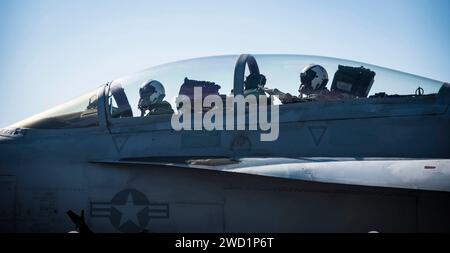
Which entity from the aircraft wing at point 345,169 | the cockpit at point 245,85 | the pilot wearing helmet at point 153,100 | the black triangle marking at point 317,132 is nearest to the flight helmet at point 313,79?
the cockpit at point 245,85

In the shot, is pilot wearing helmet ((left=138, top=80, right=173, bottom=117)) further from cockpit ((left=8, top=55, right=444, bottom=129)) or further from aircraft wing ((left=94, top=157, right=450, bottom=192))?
aircraft wing ((left=94, top=157, right=450, bottom=192))

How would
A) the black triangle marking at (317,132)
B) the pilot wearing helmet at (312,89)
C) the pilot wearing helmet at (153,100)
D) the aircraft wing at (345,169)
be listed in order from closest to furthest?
the aircraft wing at (345,169) → the black triangle marking at (317,132) → the pilot wearing helmet at (312,89) → the pilot wearing helmet at (153,100)

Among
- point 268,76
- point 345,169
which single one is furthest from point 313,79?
point 345,169

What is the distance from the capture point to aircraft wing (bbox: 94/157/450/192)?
4961mm

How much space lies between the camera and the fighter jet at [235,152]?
555 centimetres

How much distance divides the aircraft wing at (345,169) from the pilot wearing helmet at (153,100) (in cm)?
83

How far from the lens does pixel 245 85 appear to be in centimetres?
664

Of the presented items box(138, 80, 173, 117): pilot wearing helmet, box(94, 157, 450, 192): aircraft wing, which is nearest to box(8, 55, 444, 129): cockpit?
box(138, 80, 173, 117): pilot wearing helmet

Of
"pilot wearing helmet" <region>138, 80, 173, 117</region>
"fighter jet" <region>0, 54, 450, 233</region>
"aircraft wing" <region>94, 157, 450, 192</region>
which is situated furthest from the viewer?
"pilot wearing helmet" <region>138, 80, 173, 117</region>

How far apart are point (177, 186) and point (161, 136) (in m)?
0.75

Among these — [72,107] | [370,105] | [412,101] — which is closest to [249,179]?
[370,105]

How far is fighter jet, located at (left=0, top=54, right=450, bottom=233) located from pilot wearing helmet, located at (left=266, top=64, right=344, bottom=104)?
2 cm

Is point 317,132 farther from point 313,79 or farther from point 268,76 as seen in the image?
point 268,76

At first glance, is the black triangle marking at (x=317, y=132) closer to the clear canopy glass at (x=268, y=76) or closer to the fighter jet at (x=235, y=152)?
the fighter jet at (x=235, y=152)
